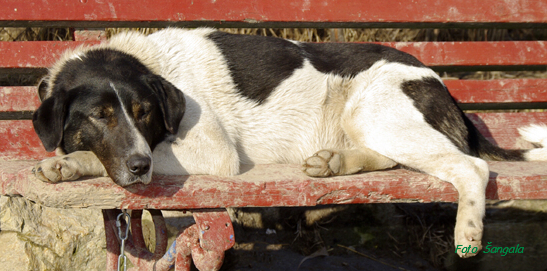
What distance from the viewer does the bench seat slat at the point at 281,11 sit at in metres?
3.50

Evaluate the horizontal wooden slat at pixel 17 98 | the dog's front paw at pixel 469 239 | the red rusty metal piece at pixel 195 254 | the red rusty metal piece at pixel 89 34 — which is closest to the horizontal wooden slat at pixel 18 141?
the horizontal wooden slat at pixel 17 98

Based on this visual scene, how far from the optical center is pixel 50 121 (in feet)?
7.84

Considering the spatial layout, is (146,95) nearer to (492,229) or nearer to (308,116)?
(308,116)

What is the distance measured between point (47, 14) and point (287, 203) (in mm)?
2421

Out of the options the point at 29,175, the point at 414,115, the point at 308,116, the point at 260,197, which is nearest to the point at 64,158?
the point at 29,175

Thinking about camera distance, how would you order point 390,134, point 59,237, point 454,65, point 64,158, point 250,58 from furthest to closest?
point 454,65
point 59,237
point 250,58
point 390,134
point 64,158

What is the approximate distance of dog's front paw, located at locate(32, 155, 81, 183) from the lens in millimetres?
2164

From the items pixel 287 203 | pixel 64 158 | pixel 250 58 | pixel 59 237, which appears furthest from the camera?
pixel 59 237

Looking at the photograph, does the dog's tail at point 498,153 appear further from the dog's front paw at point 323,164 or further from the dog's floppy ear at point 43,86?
the dog's floppy ear at point 43,86

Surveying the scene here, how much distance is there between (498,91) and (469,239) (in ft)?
7.62

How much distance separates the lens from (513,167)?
113 inches

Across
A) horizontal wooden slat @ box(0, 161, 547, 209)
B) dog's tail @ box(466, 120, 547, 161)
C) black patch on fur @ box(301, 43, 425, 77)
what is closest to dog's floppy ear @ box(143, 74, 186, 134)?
horizontal wooden slat @ box(0, 161, 547, 209)

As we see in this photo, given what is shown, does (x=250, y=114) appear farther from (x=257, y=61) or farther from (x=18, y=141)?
(x=18, y=141)

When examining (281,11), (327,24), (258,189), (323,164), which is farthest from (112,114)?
(327,24)
